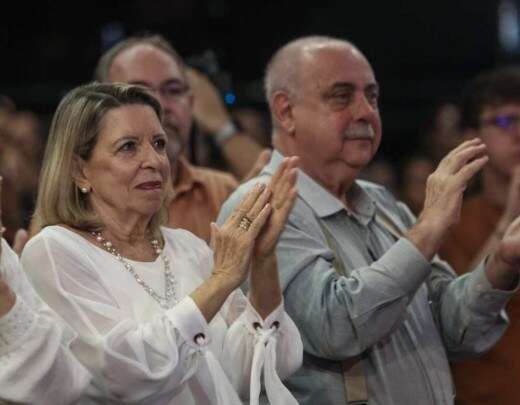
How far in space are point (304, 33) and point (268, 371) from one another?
15.6 feet

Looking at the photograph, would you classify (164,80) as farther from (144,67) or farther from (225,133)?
(225,133)

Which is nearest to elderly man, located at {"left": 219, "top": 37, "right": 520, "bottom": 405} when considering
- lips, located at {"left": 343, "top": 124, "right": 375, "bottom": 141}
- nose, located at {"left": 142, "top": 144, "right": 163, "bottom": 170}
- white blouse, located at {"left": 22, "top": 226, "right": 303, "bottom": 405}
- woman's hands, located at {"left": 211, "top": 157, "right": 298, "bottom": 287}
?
lips, located at {"left": 343, "top": 124, "right": 375, "bottom": 141}

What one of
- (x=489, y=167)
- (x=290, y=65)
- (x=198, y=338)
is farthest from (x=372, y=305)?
(x=489, y=167)

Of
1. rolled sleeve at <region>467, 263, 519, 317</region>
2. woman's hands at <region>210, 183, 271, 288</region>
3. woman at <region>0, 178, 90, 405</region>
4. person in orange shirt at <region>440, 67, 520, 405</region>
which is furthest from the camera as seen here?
person in orange shirt at <region>440, 67, 520, 405</region>

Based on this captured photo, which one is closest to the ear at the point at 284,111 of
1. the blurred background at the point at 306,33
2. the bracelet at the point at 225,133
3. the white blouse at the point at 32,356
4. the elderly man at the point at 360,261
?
the elderly man at the point at 360,261

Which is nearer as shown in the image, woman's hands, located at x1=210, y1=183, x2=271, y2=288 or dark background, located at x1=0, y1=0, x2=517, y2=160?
woman's hands, located at x1=210, y1=183, x2=271, y2=288

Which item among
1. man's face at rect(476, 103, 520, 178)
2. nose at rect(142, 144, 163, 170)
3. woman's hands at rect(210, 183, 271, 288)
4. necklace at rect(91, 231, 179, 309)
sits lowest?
man's face at rect(476, 103, 520, 178)

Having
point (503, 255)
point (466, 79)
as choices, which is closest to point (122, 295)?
point (503, 255)

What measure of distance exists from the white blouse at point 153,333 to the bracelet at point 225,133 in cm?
156

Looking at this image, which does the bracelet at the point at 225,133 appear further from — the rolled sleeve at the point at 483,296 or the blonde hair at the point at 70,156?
the blonde hair at the point at 70,156

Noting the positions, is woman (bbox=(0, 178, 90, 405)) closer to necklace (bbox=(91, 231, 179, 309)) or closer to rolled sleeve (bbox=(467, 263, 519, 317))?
necklace (bbox=(91, 231, 179, 309))

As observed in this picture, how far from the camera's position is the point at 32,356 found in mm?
2789

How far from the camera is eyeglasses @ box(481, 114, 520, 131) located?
4.64 metres

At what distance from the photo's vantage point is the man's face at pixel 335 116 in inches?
147
